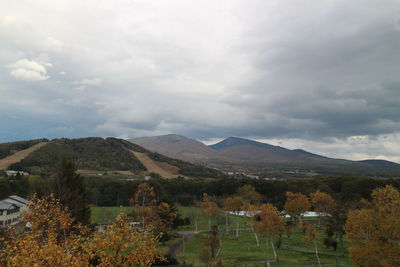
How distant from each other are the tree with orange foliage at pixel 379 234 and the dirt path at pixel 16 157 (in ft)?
552

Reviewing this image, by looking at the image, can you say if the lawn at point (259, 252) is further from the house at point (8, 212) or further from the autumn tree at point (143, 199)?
the house at point (8, 212)

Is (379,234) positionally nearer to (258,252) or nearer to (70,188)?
(258,252)

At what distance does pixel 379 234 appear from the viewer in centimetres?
2425

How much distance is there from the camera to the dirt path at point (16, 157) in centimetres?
14909

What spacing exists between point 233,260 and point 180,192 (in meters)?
75.1

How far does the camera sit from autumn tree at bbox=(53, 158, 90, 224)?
117 ft

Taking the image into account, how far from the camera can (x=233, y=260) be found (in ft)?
119

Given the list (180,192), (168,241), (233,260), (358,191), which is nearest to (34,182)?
(180,192)

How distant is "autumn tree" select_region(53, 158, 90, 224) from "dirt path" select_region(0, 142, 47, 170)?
135228 millimetres

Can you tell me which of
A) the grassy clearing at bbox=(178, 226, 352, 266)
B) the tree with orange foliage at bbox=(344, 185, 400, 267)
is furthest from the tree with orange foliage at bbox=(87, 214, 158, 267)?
the grassy clearing at bbox=(178, 226, 352, 266)

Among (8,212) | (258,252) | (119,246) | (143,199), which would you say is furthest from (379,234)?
(8,212)

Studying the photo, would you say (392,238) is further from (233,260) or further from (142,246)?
(142,246)

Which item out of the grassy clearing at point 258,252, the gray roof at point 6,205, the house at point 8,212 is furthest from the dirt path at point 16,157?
the grassy clearing at point 258,252

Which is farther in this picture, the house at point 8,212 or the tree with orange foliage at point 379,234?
the house at point 8,212
